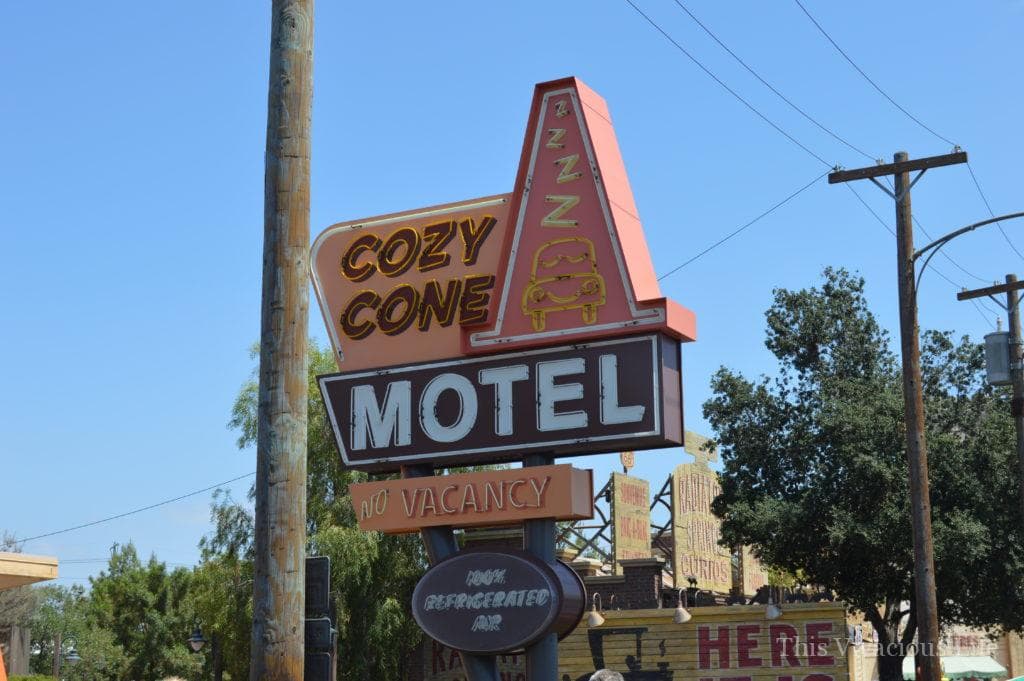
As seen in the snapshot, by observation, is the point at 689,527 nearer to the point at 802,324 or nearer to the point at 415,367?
the point at 802,324

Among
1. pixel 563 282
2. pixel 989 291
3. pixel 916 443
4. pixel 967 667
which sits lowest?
pixel 967 667

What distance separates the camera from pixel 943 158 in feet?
79.2

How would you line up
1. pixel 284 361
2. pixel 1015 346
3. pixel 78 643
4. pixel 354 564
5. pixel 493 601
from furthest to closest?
1. pixel 78 643
2. pixel 354 564
3. pixel 1015 346
4. pixel 493 601
5. pixel 284 361

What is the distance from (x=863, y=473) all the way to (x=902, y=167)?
45.6 ft

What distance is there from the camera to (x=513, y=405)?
17156mm

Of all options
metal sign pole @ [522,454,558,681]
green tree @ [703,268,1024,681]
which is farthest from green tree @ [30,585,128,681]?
metal sign pole @ [522,454,558,681]

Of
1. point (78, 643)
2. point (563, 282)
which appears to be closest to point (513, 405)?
point (563, 282)

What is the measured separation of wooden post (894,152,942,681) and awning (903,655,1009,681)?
36.9 m

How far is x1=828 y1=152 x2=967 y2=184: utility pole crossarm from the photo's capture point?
78.9 feet

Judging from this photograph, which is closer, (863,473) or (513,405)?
(513,405)

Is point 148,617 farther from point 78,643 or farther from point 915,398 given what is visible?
point 915,398

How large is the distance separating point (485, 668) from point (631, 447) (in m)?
3.53

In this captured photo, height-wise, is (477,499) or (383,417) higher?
(383,417)

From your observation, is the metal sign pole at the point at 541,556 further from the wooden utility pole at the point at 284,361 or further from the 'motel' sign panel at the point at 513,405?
the wooden utility pole at the point at 284,361
